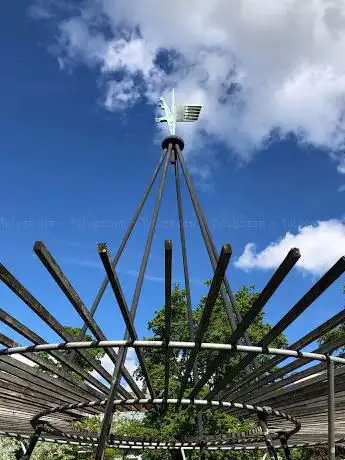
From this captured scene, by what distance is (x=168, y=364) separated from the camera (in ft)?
20.0

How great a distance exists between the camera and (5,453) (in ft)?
84.8

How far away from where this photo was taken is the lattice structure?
3.96 metres

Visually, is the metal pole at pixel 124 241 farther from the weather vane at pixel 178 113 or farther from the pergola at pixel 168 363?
the weather vane at pixel 178 113

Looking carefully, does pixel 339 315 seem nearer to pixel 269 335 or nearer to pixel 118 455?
pixel 269 335

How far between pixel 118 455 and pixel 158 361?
20.8 ft

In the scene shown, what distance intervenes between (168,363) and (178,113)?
19.9 feet

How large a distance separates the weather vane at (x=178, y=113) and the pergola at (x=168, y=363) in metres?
0.73

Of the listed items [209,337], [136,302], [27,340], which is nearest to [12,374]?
[27,340]

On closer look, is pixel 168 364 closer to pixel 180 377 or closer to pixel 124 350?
pixel 124 350

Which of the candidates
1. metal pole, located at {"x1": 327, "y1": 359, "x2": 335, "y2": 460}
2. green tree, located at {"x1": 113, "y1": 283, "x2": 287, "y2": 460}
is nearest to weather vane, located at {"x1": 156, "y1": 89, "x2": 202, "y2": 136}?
→ metal pole, located at {"x1": 327, "y1": 359, "x2": 335, "y2": 460}

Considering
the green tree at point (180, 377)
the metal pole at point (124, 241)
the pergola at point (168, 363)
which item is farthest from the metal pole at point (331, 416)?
the green tree at point (180, 377)

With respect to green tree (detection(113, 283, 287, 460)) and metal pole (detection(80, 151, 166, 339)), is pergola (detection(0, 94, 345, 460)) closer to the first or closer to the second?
metal pole (detection(80, 151, 166, 339))

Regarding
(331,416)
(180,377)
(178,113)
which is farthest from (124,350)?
(180,377)

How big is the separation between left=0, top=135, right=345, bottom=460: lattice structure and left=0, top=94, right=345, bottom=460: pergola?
12 mm
